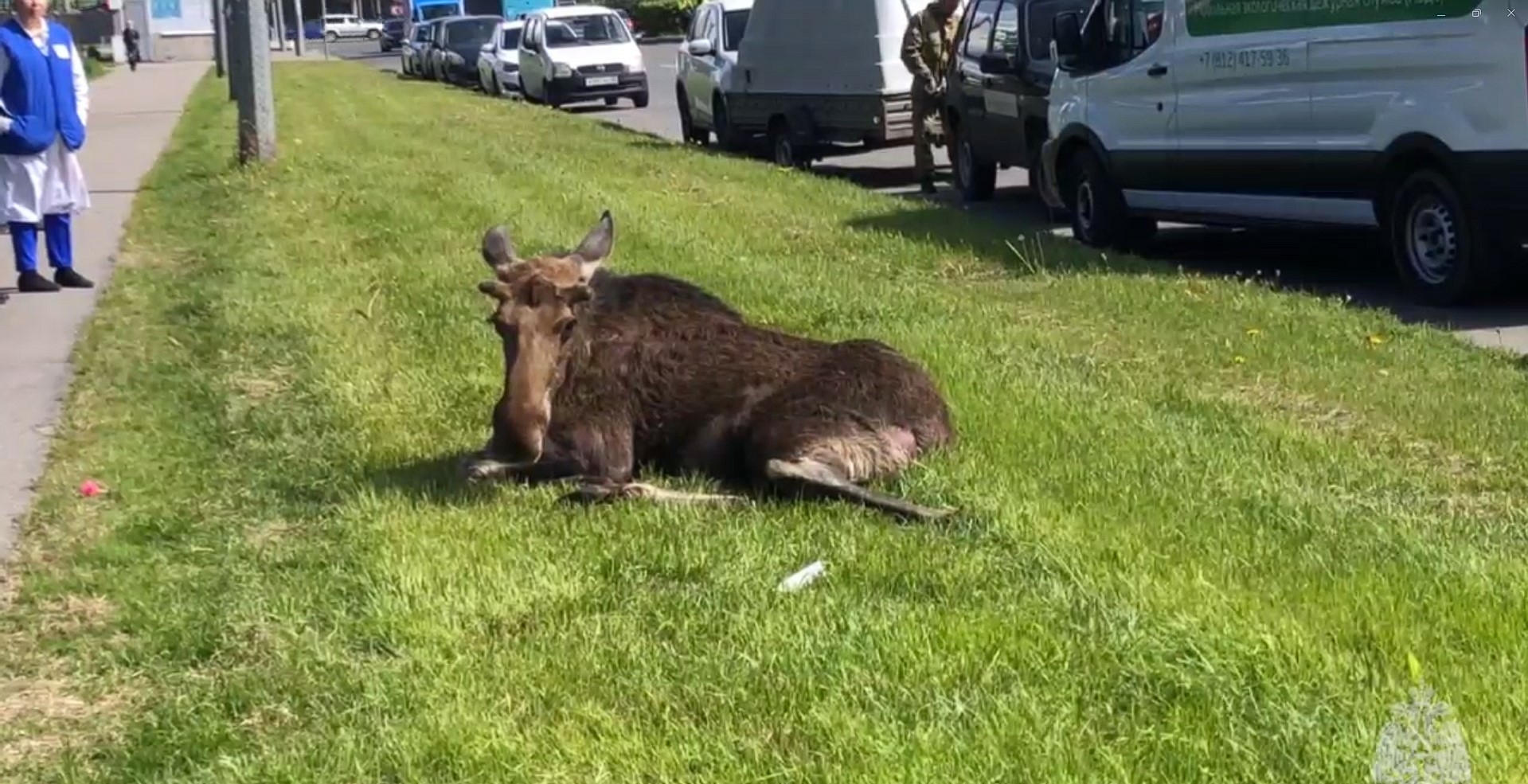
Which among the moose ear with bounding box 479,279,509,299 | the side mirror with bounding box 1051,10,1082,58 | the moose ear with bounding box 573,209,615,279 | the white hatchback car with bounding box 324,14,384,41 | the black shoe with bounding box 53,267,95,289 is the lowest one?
the black shoe with bounding box 53,267,95,289

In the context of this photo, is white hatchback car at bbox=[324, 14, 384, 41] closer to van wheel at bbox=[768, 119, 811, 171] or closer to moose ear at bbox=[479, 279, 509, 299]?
van wheel at bbox=[768, 119, 811, 171]

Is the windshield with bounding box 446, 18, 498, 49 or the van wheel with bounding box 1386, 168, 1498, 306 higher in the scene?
the windshield with bounding box 446, 18, 498, 49

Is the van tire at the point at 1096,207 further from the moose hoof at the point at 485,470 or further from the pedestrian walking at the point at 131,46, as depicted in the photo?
the pedestrian walking at the point at 131,46

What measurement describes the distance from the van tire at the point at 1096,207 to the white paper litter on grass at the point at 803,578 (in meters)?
8.89

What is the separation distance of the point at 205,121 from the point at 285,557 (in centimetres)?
2575

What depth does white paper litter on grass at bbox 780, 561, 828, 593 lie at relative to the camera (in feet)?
18.2

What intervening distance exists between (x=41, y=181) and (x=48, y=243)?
2.25 ft

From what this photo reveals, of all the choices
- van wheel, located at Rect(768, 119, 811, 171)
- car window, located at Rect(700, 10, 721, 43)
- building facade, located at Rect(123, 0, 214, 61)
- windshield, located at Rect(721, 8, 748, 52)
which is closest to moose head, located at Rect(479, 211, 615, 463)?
van wheel, located at Rect(768, 119, 811, 171)

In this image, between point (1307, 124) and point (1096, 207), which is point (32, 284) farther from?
point (1307, 124)

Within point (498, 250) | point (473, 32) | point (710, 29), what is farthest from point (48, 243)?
point (473, 32)

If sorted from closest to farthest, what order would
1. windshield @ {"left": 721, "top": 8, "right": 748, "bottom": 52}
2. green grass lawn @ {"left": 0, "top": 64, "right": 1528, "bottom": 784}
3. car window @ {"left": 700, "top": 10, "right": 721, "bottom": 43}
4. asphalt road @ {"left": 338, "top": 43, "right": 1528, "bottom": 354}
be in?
green grass lawn @ {"left": 0, "top": 64, "right": 1528, "bottom": 784} → asphalt road @ {"left": 338, "top": 43, "right": 1528, "bottom": 354} → windshield @ {"left": 721, "top": 8, "right": 748, "bottom": 52} → car window @ {"left": 700, "top": 10, "right": 721, "bottom": 43}

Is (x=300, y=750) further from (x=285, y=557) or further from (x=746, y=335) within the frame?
(x=746, y=335)

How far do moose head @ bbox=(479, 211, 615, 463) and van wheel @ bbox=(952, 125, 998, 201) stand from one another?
1126cm

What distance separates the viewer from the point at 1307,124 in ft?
39.5
